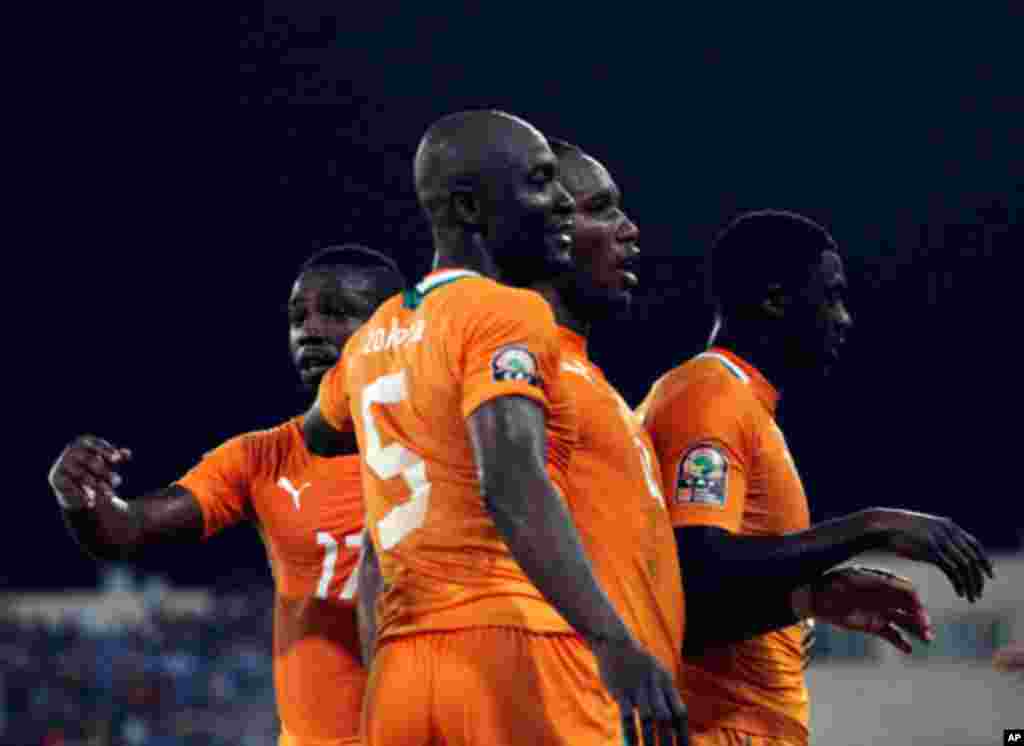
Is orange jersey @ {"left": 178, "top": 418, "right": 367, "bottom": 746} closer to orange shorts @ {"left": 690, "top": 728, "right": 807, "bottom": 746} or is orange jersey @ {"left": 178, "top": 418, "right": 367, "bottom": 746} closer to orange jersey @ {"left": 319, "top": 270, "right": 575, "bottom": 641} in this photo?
orange shorts @ {"left": 690, "top": 728, "right": 807, "bottom": 746}

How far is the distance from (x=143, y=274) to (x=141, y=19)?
18.3ft

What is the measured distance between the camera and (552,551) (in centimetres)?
281

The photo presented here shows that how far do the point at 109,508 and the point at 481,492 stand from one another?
6.68 feet

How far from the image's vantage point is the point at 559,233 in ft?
11.1

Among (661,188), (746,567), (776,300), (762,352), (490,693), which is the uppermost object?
(661,188)

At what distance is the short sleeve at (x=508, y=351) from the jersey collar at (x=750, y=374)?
4.73 feet

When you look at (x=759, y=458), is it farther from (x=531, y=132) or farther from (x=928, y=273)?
(x=928, y=273)

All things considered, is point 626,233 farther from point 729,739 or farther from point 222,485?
point 222,485

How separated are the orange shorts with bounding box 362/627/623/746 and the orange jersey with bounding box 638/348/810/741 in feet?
3.43

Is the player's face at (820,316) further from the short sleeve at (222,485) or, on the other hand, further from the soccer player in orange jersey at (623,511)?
the short sleeve at (222,485)

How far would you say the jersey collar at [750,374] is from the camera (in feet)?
14.5

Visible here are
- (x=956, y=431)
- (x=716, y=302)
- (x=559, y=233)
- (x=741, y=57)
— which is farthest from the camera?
(x=956, y=431)

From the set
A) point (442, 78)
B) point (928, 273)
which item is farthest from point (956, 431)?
point (442, 78)

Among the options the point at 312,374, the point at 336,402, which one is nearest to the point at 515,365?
the point at 336,402
